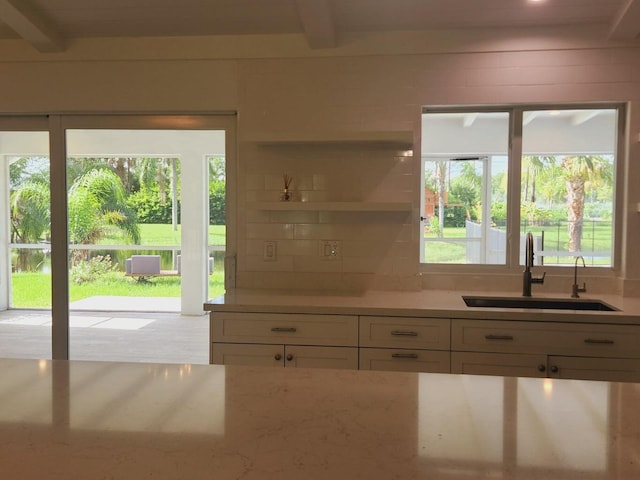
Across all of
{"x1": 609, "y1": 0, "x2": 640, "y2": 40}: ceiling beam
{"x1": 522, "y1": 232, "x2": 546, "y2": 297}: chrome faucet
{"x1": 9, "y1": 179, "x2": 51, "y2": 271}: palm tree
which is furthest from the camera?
{"x1": 9, "y1": 179, "x2": 51, "y2": 271}: palm tree

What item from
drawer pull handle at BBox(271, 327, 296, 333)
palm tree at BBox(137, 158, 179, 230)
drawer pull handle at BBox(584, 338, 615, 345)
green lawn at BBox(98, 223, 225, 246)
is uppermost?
palm tree at BBox(137, 158, 179, 230)

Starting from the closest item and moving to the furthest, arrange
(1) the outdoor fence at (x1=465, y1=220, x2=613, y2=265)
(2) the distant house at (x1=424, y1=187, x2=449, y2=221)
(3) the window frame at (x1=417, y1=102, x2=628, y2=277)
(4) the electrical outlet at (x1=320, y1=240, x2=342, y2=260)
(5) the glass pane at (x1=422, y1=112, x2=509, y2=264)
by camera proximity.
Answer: (3) the window frame at (x1=417, y1=102, x2=628, y2=277) → (4) the electrical outlet at (x1=320, y1=240, x2=342, y2=260) → (1) the outdoor fence at (x1=465, y1=220, x2=613, y2=265) → (5) the glass pane at (x1=422, y1=112, x2=509, y2=264) → (2) the distant house at (x1=424, y1=187, x2=449, y2=221)

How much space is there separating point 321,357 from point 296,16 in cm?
188

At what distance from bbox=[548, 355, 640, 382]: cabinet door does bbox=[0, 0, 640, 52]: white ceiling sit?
178 centimetres

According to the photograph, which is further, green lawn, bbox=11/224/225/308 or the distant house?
the distant house

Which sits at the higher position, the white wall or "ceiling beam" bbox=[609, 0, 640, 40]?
"ceiling beam" bbox=[609, 0, 640, 40]

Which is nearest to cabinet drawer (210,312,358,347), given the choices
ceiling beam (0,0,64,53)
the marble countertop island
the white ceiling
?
the marble countertop island

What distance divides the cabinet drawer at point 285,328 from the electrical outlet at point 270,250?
2.09 feet

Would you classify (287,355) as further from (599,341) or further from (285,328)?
(599,341)

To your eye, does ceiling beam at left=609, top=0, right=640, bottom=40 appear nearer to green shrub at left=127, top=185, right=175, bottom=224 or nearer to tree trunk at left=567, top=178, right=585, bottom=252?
tree trunk at left=567, top=178, right=585, bottom=252

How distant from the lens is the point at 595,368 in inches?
87.4

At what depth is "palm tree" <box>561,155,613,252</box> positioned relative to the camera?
3.01m

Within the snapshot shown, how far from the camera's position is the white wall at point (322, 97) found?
2.76 m

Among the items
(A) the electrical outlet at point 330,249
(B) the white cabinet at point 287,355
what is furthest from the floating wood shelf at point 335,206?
(B) the white cabinet at point 287,355
